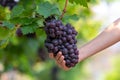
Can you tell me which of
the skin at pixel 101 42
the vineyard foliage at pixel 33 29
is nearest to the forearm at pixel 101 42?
the skin at pixel 101 42

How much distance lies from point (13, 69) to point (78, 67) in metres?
0.57

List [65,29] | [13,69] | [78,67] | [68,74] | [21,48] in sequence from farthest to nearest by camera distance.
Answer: [68,74] < [78,67] < [13,69] < [21,48] < [65,29]

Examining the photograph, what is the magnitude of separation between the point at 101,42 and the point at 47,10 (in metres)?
0.29

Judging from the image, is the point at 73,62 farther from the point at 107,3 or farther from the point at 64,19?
the point at 107,3

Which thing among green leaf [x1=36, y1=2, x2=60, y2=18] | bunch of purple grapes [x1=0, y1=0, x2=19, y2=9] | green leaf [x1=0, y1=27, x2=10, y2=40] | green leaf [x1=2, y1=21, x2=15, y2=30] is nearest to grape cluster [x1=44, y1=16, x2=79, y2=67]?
green leaf [x1=36, y1=2, x2=60, y2=18]

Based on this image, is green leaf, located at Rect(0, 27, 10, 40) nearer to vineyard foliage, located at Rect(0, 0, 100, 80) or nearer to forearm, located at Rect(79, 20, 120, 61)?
vineyard foliage, located at Rect(0, 0, 100, 80)

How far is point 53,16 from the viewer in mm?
1682

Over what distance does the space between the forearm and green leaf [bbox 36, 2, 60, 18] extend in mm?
228

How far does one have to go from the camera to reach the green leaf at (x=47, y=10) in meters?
1.68

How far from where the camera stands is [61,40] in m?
1.61

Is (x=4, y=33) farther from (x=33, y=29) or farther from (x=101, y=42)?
(x=101, y=42)

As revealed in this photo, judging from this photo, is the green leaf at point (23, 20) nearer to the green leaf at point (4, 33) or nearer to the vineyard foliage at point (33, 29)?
the vineyard foliage at point (33, 29)

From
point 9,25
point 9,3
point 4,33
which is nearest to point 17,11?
point 9,25

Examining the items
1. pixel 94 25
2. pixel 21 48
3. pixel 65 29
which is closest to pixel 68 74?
pixel 94 25
